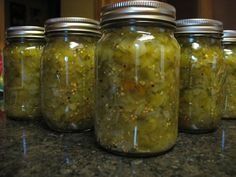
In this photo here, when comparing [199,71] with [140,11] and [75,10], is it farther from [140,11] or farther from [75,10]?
[75,10]

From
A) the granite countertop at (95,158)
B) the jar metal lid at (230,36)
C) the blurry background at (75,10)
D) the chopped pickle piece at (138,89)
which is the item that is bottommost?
the granite countertop at (95,158)

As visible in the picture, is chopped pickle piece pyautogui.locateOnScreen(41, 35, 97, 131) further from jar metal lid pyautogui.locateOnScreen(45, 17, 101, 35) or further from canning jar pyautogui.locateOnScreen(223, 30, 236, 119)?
canning jar pyautogui.locateOnScreen(223, 30, 236, 119)

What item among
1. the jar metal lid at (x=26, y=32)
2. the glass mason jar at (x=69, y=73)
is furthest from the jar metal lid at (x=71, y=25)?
the jar metal lid at (x=26, y=32)

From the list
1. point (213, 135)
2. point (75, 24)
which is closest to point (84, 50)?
point (75, 24)

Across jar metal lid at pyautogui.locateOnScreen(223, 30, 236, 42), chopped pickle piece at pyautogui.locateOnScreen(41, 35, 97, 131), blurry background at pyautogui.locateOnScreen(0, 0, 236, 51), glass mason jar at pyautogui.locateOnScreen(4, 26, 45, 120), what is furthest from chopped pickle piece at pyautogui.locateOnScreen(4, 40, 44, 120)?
blurry background at pyautogui.locateOnScreen(0, 0, 236, 51)

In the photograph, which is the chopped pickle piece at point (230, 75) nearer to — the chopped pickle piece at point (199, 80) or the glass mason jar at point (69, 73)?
the chopped pickle piece at point (199, 80)

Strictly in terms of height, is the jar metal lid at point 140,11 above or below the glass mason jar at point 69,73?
above

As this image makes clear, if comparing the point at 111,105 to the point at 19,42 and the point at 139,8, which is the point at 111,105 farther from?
the point at 19,42
